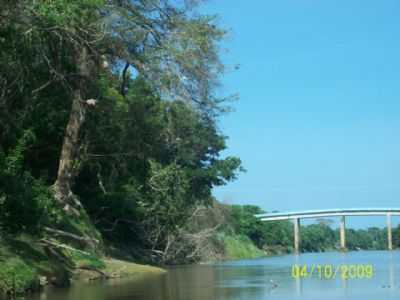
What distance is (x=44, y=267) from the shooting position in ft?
56.8

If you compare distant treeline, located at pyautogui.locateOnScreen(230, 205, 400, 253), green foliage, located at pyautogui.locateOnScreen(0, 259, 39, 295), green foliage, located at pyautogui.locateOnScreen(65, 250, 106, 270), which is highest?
distant treeline, located at pyautogui.locateOnScreen(230, 205, 400, 253)

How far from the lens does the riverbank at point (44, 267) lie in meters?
14.6

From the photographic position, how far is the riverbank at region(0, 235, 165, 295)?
575 inches

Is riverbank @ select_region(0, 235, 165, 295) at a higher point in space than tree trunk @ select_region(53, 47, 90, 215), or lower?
lower

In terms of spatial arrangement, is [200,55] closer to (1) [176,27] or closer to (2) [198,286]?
(1) [176,27]

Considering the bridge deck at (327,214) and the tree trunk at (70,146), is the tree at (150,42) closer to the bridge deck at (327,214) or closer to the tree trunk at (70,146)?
the tree trunk at (70,146)

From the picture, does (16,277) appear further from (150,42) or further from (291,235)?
(291,235)

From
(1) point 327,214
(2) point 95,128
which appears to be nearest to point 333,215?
(1) point 327,214

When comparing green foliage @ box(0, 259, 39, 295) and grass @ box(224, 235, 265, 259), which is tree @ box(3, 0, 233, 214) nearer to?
green foliage @ box(0, 259, 39, 295)

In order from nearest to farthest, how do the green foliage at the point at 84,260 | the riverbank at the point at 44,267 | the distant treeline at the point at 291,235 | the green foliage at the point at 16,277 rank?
1. the green foliage at the point at 16,277
2. the riverbank at the point at 44,267
3. the green foliage at the point at 84,260
4. the distant treeline at the point at 291,235

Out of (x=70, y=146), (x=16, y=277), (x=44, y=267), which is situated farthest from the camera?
(x=70, y=146)

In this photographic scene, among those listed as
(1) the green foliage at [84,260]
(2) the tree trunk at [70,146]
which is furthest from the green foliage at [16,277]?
(2) the tree trunk at [70,146]

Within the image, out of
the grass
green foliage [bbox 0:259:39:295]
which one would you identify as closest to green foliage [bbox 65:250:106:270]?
green foliage [bbox 0:259:39:295]

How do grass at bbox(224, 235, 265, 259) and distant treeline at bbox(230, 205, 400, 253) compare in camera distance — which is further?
distant treeline at bbox(230, 205, 400, 253)
